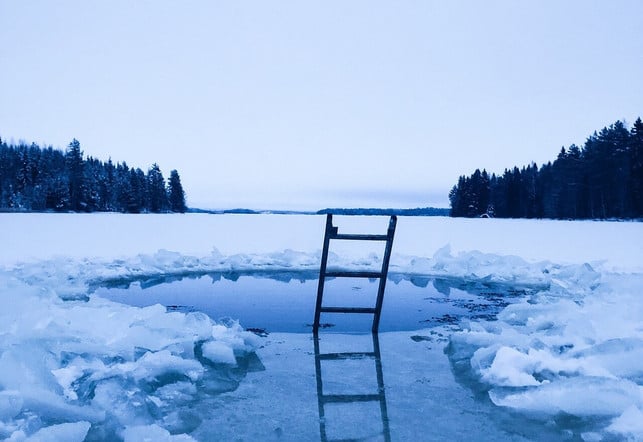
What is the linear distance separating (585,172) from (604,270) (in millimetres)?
50930

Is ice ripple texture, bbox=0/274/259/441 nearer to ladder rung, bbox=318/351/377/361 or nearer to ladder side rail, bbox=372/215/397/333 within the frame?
ladder rung, bbox=318/351/377/361

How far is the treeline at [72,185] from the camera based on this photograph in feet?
260

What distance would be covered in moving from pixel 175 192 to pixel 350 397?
102664 millimetres

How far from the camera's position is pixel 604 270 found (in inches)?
459

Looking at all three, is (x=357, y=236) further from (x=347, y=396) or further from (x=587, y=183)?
(x=587, y=183)

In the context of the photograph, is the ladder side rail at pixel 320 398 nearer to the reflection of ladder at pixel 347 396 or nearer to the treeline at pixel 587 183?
the reflection of ladder at pixel 347 396

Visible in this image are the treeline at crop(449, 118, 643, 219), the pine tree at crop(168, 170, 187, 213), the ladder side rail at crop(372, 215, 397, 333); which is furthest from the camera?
the pine tree at crop(168, 170, 187, 213)

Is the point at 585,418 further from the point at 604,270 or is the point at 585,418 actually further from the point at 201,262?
the point at 201,262

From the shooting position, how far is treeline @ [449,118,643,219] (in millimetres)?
49562

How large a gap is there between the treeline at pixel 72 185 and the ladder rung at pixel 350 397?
85.9 m

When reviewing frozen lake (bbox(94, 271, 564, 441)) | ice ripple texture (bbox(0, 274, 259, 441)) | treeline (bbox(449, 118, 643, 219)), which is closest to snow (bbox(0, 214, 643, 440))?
ice ripple texture (bbox(0, 274, 259, 441))

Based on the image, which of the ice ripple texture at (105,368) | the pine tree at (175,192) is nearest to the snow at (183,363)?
the ice ripple texture at (105,368)

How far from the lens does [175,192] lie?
10106cm

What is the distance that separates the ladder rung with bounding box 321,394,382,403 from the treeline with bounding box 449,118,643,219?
54.8m
